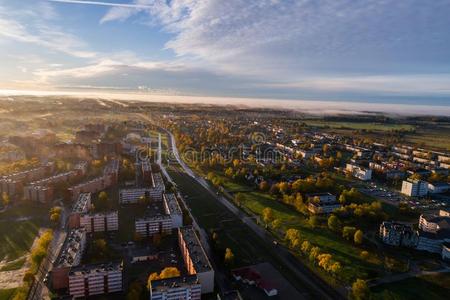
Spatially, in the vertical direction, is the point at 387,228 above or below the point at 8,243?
above

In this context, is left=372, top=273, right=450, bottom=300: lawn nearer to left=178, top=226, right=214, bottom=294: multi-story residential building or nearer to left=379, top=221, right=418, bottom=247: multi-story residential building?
left=379, top=221, right=418, bottom=247: multi-story residential building

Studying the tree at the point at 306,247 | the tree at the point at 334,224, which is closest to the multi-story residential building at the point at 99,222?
the tree at the point at 306,247

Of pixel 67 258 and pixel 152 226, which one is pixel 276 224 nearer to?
pixel 152 226

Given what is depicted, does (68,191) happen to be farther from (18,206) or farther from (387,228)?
(387,228)

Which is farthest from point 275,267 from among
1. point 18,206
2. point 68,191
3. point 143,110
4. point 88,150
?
point 143,110

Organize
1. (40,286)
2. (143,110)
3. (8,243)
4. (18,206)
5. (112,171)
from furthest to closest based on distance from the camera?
(143,110) < (112,171) < (18,206) < (8,243) < (40,286)

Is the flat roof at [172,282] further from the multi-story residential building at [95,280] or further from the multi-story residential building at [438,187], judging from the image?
the multi-story residential building at [438,187]

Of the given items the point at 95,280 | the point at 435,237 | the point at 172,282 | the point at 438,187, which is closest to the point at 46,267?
the point at 95,280
